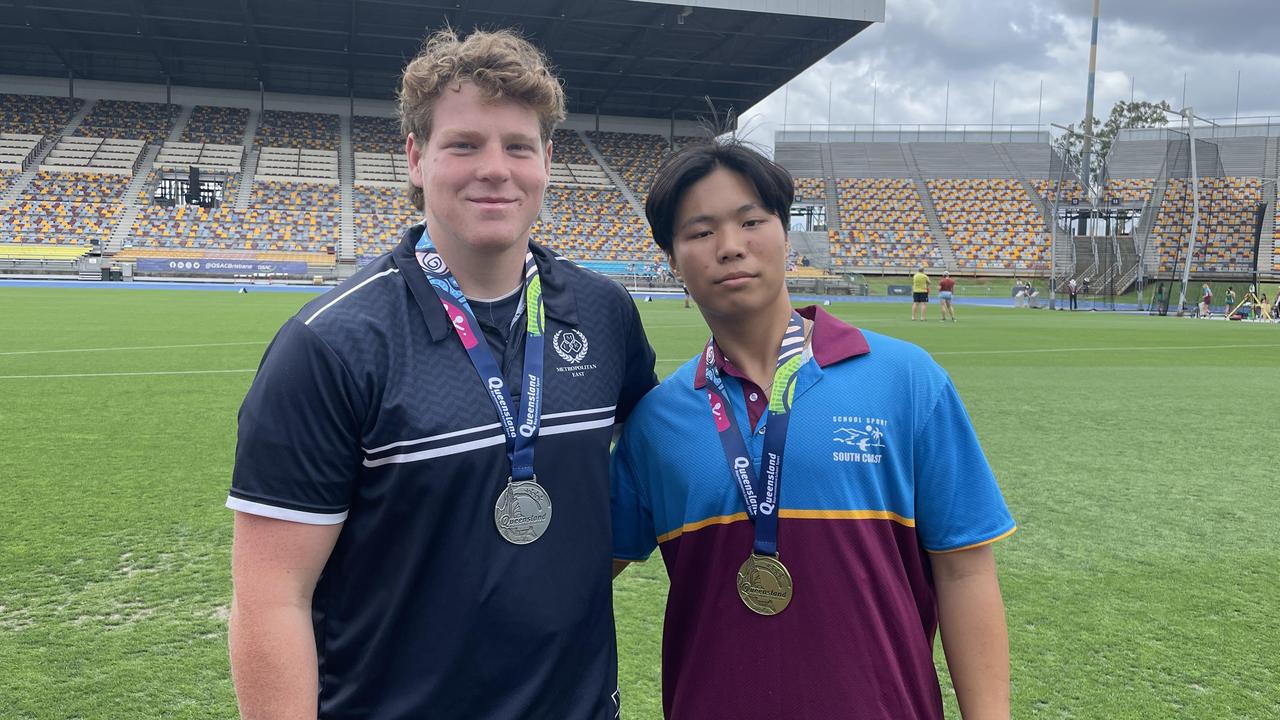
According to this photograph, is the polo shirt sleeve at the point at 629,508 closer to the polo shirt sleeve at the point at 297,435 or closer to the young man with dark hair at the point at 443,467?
the young man with dark hair at the point at 443,467

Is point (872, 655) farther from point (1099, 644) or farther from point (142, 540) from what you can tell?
point (142, 540)

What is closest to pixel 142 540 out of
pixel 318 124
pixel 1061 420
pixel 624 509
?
pixel 624 509

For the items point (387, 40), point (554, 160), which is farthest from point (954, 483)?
point (387, 40)

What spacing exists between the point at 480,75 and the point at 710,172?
50 cm

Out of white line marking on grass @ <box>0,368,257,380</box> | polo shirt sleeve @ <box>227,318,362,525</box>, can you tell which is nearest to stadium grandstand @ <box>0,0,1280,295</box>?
white line marking on grass @ <box>0,368,257,380</box>

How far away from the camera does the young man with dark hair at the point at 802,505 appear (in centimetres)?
165

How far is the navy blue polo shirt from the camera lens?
150 cm

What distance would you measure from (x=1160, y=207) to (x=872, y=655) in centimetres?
4486

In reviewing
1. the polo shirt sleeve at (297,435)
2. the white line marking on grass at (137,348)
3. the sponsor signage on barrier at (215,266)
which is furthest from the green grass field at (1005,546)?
the sponsor signage on barrier at (215,266)

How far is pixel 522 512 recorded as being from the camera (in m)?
1.69

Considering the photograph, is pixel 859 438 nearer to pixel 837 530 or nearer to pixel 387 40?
pixel 837 530

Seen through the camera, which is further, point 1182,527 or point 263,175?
point 263,175

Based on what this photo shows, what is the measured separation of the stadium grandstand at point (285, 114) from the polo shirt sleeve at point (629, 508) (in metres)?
32.6

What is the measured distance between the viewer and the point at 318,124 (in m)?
51.0
